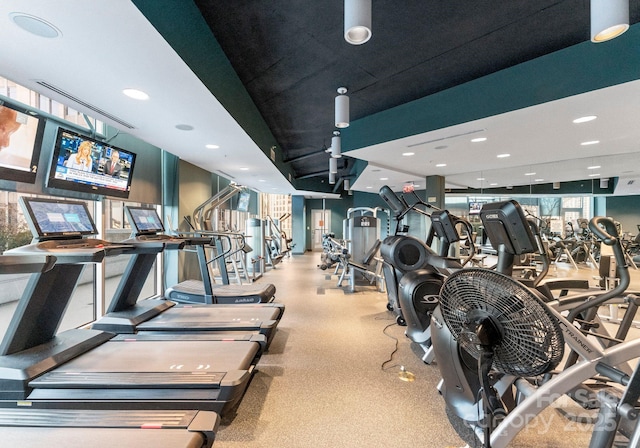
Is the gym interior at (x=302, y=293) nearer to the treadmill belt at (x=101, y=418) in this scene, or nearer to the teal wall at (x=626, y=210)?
the treadmill belt at (x=101, y=418)

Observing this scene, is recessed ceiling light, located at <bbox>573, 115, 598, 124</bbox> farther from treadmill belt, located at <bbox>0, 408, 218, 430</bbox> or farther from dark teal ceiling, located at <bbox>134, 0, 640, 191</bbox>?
treadmill belt, located at <bbox>0, 408, 218, 430</bbox>

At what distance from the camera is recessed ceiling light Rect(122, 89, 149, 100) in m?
2.86

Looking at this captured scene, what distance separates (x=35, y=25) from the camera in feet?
6.29

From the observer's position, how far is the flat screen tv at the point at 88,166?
2520 mm

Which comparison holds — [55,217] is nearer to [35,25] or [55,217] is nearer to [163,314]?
[35,25]

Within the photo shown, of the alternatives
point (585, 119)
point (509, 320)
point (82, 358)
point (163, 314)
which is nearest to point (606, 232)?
point (509, 320)

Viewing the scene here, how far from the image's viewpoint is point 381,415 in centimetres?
205

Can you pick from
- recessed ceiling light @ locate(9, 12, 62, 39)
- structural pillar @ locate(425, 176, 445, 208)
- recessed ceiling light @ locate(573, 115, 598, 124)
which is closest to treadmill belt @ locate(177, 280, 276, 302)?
recessed ceiling light @ locate(9, 12, 62, 39)

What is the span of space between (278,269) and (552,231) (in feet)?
23.6

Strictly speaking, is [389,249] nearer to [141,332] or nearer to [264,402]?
[264,402]

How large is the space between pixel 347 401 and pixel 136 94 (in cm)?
333

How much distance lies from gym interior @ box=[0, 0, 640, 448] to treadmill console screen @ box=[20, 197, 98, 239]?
17 mm

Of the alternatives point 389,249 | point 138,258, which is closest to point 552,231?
point 389,249

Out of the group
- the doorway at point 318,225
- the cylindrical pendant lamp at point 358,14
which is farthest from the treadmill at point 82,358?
the doorway at point 318,225
